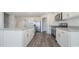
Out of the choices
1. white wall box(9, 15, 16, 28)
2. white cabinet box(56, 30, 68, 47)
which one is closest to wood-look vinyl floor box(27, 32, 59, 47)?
white cabinet box(56, 30, 68, 47)

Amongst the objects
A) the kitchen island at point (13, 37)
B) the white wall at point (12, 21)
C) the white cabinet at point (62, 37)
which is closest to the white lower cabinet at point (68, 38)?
the white cabinet at point (62, 37)

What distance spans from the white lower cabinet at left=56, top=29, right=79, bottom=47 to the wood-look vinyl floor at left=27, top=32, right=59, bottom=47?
95 millimetres

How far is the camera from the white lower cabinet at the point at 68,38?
103cm

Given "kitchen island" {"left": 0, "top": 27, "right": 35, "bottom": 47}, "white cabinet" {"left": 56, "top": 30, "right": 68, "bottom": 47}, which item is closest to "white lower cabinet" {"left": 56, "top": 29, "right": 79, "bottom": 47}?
"white cabinet" {"left": 56, "top": 30, "right": 68, "bottom": 47}

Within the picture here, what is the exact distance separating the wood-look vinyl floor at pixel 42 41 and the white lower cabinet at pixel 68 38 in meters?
0.10

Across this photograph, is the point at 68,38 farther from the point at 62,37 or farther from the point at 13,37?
the point at 13,37

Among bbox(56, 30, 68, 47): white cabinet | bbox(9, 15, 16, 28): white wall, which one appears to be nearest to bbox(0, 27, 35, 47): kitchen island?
bbox(9, 15, 16, 28): white wall

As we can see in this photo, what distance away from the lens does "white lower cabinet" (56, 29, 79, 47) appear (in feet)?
3.38

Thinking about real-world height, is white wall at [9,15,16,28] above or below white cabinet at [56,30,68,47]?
above

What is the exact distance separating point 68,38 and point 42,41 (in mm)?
325

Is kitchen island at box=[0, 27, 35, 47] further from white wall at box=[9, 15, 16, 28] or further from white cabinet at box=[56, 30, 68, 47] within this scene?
white cabinet at box=[56, 30, 68, 47]

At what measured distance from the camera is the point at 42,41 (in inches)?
43.2

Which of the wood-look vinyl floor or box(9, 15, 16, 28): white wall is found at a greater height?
box(9, 15, 16, 28): white wall
